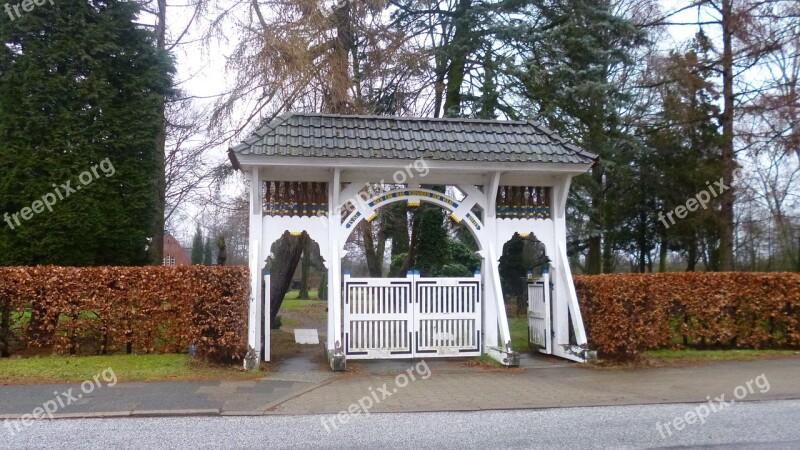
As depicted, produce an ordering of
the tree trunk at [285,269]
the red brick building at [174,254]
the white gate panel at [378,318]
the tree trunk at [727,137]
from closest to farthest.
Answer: the white gate panel at [378,318], the tree trunk at [285,269], the tree trunk at [727,137], the red brick building at [174,254]

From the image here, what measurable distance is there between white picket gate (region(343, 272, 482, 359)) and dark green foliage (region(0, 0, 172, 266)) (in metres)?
5.59

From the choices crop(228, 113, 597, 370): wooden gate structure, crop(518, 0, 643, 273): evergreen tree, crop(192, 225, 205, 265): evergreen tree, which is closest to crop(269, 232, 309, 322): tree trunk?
crop(228, 113, 597, 370): wooden gate structure

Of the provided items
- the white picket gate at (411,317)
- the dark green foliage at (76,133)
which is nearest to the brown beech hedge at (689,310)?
the white picket gate at (411,317)

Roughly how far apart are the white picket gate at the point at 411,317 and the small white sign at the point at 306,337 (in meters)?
4.06

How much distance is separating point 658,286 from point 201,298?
27.1 ft

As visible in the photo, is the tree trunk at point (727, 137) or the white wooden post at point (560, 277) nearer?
the white wooden post at point (560, 277)

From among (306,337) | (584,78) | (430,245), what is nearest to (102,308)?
(306,337)

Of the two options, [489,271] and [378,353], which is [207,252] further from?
[489,271]

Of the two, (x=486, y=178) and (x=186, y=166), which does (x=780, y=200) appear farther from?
(x=186, y=166)

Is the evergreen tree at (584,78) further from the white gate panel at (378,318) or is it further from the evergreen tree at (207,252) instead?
the evergreen tree at (207,252)

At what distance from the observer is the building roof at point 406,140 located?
10.8 m

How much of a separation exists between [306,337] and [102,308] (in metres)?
5.55

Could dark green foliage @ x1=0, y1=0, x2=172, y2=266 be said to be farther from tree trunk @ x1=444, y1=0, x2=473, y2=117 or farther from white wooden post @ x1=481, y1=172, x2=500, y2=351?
tree trunk @ x1=444, y1=0, x2=473, y2=117

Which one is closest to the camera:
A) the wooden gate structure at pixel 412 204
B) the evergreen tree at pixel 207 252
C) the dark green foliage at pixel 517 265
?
the wooden gate structure at pixel 412 204
